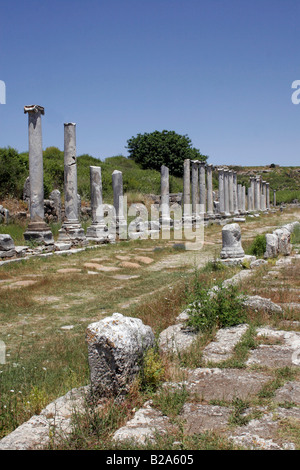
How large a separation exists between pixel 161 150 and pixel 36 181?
3065 cm

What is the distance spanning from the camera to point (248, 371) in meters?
3.97

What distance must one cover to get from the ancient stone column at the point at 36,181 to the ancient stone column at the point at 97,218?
277 centimetres

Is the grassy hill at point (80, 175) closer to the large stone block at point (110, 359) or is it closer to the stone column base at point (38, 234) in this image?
the stone column base at point (38, 234)

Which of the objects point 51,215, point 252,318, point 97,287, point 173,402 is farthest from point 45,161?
point 173,402

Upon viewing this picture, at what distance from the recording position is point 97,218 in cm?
1658

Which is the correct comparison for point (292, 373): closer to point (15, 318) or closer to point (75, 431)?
point (75, 431)

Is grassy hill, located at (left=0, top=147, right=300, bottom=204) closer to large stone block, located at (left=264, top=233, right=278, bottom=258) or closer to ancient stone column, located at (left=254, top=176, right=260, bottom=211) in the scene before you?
ancient stone column, located at (left=254, top=176, right=260, bottom=211)

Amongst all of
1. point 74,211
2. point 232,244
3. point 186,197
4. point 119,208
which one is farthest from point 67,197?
point 186,197

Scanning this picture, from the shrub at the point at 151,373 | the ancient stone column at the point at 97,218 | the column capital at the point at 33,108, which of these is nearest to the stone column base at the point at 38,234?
the ancient stone column at the point at 97,218

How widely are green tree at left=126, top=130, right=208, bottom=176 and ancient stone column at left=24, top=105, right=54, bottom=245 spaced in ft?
98.0

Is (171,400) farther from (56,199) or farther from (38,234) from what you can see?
(56,199)

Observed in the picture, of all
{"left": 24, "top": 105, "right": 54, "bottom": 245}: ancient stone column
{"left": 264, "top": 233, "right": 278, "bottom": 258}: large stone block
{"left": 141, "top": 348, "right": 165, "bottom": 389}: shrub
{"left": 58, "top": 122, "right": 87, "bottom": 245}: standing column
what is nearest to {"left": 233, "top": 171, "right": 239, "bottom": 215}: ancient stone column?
{"left": 58, "top": 122, "right": 87, "bottom": 245}: standing column

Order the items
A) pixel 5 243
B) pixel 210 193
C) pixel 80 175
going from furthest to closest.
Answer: pixel 210 193 → pixel 80 175 → pixel 5 243

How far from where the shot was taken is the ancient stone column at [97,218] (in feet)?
53.1
